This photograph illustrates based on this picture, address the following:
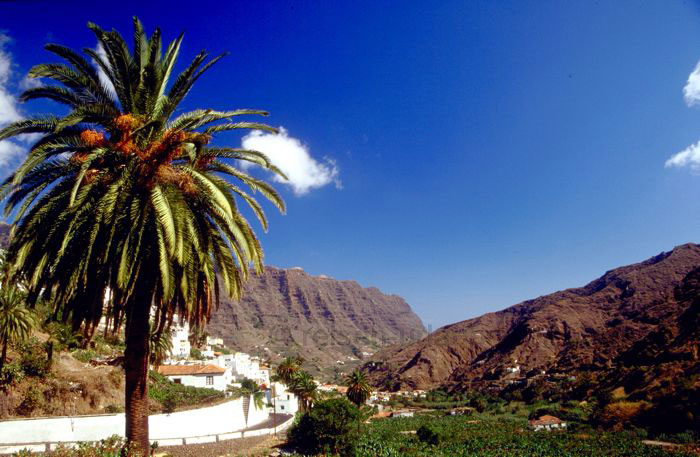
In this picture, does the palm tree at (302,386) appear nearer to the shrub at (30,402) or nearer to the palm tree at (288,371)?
the palm tree at (288,371)

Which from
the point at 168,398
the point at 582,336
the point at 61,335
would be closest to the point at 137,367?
the point at 168,398

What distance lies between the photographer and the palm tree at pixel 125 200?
833cm

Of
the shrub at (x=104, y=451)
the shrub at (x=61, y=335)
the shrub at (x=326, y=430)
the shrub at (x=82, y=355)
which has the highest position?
the shrub at (x=61, y=335)

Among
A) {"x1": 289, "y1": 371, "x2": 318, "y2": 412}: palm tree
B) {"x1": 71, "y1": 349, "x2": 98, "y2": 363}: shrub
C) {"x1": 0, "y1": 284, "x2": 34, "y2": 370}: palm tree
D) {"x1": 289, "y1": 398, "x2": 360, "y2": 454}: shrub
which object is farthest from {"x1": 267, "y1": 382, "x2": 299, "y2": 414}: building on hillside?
{"x1": 0, "y1": 284, "x2": 34, "y2": 370}: palm tree

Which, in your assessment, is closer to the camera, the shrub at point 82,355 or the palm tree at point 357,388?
the shrub at point 82,355

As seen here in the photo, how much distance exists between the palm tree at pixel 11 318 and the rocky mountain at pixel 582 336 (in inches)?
3834

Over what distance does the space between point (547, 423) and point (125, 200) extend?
274ft

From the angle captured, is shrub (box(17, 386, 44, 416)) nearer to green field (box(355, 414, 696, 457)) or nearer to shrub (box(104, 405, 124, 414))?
shrub (box(104, 405, 124, 414))

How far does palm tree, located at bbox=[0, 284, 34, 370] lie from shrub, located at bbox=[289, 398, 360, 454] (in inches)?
922

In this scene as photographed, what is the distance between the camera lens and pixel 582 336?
14412 centimetres

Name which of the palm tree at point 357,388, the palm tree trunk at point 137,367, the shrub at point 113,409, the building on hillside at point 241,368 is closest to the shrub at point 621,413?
the palm tree at point 357,388

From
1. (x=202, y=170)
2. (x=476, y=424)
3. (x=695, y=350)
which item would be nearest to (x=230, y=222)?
(x=202, y=170)

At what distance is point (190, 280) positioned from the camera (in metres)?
8.84

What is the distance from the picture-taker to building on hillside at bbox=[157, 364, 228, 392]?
53844 millimetres
